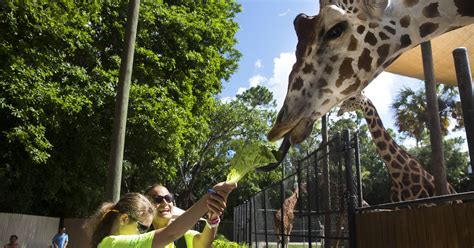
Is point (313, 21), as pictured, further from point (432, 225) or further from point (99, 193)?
point (99, 193)

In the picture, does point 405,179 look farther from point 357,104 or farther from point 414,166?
point 357,104

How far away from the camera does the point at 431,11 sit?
250 centimetres

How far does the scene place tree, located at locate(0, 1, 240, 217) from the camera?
9883mm

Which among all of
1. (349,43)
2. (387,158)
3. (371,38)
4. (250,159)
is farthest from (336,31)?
(387,158)

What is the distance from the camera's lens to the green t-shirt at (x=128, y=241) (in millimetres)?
2227

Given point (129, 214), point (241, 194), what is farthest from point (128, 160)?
point (241, 194)

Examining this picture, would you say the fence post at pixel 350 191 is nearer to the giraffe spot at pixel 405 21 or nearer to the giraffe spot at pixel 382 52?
the giraffe spot at pixel 382 52

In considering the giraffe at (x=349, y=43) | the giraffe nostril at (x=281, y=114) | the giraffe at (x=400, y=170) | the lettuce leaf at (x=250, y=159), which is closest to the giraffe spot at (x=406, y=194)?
the giraffe at (x=400, y=170)

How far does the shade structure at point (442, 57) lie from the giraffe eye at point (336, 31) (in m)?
4.43

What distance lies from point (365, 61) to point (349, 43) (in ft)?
0.49

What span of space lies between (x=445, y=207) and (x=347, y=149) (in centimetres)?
190

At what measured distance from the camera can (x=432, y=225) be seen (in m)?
2.84

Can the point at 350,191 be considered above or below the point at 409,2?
below

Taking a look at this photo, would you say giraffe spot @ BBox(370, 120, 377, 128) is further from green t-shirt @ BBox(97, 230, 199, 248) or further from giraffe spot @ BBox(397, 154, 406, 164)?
green t-shirt @ BBox(97, 230, 199, 248)
